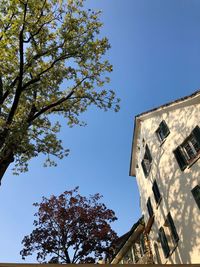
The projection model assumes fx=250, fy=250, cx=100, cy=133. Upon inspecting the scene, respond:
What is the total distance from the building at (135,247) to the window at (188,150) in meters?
8.58

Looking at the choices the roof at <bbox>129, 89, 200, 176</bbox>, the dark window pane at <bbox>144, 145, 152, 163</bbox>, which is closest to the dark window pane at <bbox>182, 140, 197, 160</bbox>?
the roof at <bbox>129, 89, 200, 176</bbox>

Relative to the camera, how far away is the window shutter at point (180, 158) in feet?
51.7

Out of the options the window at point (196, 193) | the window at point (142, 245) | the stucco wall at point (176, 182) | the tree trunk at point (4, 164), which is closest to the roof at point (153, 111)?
the stucco wall at point (176, 182)

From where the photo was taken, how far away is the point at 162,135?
18.9m

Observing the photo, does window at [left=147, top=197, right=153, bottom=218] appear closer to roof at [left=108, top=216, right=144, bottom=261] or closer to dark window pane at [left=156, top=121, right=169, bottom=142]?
roof at [left=108, top=216, right=144, bottom=261]

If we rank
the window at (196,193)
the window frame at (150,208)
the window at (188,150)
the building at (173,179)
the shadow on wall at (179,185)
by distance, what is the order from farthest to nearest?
the window frame at (150,208), the window at (188,150), the building at (173,179), the shadow on wall at (179,185), the window at (196,193)

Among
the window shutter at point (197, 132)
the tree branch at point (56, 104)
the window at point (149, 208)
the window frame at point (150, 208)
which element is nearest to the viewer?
the tree branch at point (56, 104)

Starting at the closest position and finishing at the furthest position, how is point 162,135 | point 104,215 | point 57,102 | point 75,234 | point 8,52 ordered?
point 8,52, point 57,102, point 162,135, point 75,234, point 104,215

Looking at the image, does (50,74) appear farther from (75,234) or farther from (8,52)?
(75,234)

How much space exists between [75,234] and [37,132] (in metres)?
15.6

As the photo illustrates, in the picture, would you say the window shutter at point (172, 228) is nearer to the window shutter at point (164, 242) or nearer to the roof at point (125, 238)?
the window shutter at point (164, 242)

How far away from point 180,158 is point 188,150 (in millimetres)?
745

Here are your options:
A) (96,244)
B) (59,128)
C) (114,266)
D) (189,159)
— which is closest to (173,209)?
(189,159)

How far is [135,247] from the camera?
23.7m
